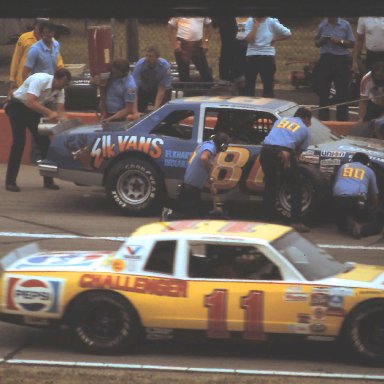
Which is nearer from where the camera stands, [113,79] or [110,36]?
[113,79]

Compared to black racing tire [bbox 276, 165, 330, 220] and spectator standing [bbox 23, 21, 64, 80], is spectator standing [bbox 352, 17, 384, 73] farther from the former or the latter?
spectator standing [bbox 23, 21, 64, 80]

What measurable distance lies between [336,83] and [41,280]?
29.4ft

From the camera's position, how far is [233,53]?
17.4 meters

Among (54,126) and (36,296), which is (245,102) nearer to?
(54,126)

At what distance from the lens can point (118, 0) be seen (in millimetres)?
4266

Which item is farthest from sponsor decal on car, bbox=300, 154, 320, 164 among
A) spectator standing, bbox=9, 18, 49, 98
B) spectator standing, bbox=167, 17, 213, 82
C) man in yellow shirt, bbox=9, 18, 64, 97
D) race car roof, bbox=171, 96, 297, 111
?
spectator standing, bbox=9, 18, 49, 98

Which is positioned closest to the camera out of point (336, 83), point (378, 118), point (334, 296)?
point (334, 296)

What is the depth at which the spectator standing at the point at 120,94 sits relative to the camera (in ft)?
49.8

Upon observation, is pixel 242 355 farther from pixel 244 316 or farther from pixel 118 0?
pixel 118 0

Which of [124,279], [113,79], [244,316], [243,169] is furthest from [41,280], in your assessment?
[113,79]

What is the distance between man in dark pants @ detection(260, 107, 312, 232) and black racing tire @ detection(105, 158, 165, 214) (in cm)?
152

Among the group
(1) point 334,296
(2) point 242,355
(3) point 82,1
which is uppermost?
(3) point 82,1

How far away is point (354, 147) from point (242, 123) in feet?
4.54

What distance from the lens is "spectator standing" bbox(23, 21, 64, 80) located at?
613 inches
